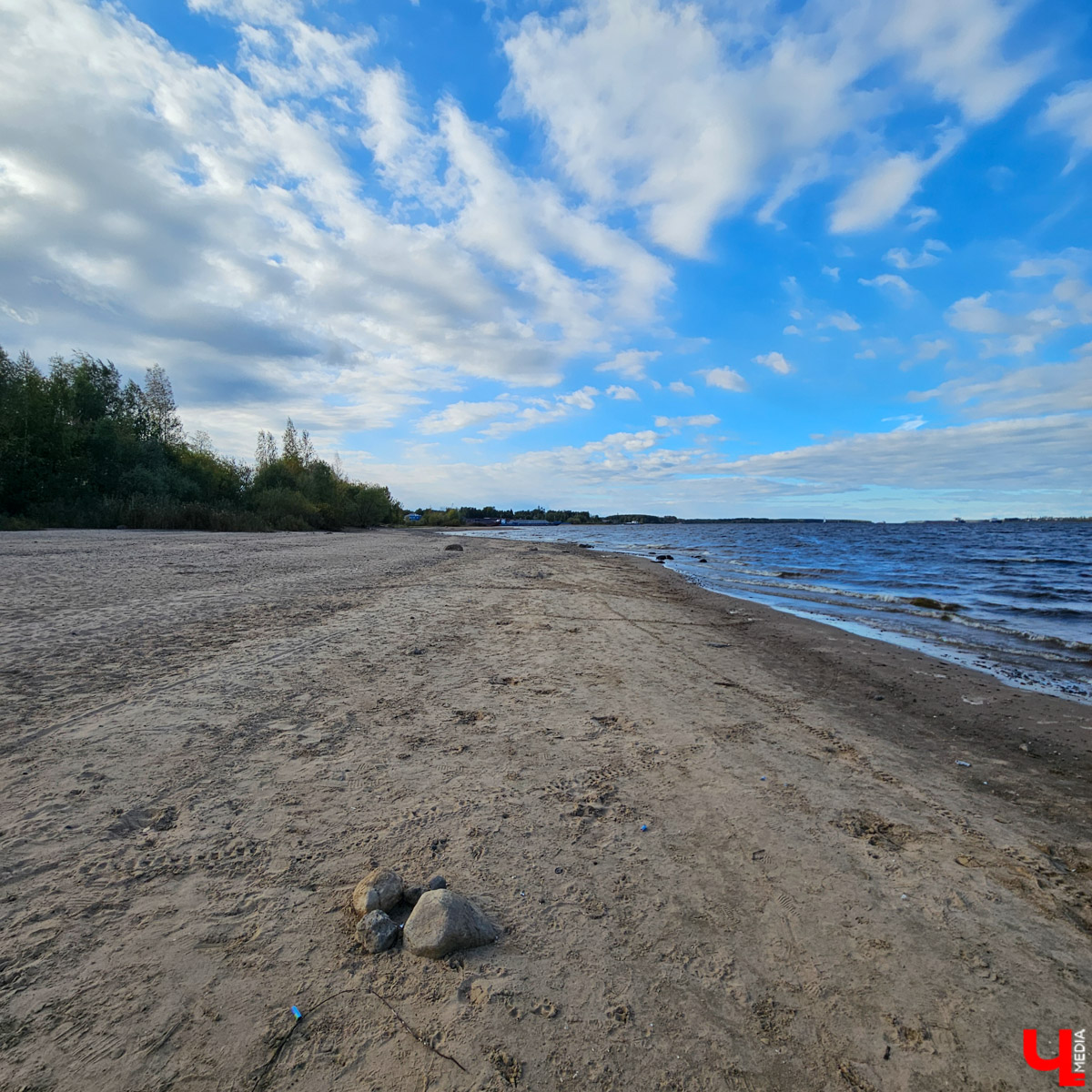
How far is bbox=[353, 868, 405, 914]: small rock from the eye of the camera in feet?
7.64

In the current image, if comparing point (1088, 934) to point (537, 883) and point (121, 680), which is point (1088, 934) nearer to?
point (537, 883)

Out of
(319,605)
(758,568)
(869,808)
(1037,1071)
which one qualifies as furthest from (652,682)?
(758,568)

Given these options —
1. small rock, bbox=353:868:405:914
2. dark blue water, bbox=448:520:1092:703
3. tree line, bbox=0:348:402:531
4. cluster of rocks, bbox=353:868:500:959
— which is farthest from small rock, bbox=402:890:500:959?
tree line, bbox=0:348:402:531

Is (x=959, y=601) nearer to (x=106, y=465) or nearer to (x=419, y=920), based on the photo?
(x=419, y=920)

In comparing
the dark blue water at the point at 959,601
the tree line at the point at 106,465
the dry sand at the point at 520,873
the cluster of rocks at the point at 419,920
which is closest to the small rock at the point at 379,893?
the cluster of rocks at the point at 419,920

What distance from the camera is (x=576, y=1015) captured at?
1.98 m

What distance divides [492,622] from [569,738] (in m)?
4.49

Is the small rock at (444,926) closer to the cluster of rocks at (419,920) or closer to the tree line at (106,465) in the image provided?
the cluster of rocks at (419,920)

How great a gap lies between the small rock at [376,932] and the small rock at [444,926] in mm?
58

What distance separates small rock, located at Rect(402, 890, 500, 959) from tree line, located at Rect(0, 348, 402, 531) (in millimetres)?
31363

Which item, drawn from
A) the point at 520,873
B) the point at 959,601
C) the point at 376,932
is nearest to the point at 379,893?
the point at 376,932

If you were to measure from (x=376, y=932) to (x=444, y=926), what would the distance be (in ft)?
0.91

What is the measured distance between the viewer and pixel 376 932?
219 cm

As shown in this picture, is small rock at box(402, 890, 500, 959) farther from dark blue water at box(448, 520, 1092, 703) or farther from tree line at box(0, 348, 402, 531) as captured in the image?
tree line at box(0, 348, 402, 531)
